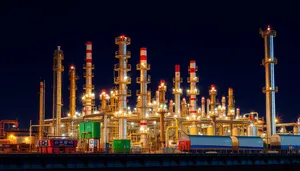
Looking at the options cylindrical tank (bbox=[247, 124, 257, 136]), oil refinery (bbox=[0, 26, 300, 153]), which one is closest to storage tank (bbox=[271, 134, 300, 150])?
oil refinery (bbox=[0, 26, 300, 153])

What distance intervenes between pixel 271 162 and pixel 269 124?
2630 cm

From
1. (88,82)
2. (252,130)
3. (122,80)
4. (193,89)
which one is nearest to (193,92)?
(193,89)

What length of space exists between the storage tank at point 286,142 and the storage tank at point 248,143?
2.55 m

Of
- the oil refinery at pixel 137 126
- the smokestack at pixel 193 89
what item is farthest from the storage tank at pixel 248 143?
Answer: the smokestack at pixel 193 89

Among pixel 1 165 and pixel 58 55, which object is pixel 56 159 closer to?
pixel 1 165

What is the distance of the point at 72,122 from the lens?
9031 cm

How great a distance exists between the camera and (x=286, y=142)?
242 feet

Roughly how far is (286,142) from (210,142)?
47.3 ft

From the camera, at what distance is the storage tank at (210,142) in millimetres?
64750

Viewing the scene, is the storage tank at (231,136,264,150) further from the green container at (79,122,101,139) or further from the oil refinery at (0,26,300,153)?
the green container at (79,122,101,139)

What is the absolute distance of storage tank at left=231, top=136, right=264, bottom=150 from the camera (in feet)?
232

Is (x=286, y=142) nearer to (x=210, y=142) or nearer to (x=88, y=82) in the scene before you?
(x=210, y=142)

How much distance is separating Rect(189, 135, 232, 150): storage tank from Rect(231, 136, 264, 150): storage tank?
1823 mm

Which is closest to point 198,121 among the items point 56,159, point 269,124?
point 269,124
